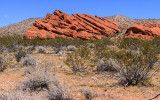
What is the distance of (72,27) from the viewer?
1484 inches

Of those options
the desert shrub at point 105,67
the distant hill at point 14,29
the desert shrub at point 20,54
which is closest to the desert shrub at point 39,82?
the desert shrub at point 105,67

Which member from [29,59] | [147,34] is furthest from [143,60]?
[147,34]

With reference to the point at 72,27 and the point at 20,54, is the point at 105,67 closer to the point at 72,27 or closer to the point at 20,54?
the point at 20,54

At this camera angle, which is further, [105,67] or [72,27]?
[72,27]

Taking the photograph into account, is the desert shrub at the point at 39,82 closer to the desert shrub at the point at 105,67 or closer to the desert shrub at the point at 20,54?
the desert shrub at the point at 105,67

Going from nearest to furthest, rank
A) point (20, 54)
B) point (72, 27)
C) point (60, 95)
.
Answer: point (60, 95)
point (20, 54)
point (72, 27)

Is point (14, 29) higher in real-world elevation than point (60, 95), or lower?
higher

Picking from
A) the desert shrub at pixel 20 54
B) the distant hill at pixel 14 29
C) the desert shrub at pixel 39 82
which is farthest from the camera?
the distant hill at pixel 14 29

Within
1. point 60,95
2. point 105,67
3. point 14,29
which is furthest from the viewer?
point 14,29

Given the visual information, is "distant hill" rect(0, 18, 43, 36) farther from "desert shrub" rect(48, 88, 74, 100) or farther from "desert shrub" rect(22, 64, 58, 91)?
"desert shrub" rect(48, 88, 74, 100)

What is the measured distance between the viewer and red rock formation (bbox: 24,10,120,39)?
35250 millimetres

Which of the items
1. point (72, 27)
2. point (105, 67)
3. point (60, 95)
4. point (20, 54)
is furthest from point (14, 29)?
point (60, 95)

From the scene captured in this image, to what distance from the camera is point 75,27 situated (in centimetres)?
3762

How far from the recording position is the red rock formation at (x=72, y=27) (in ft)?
116
